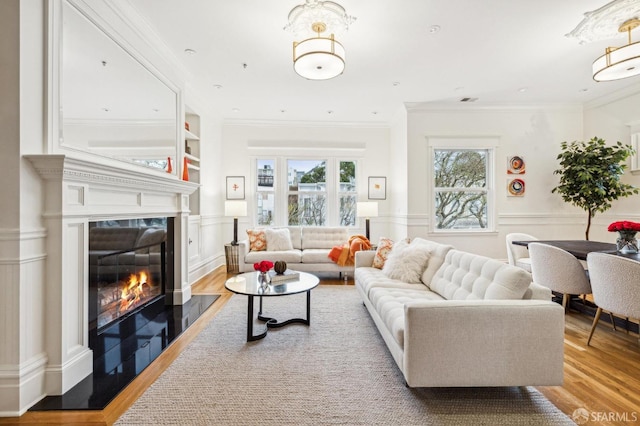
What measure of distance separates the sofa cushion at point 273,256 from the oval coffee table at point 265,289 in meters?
1.47

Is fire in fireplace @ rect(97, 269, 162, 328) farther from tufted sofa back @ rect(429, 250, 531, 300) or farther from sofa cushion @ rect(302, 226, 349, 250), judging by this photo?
tufted sofa back @ rect(429, 250, 531, 300)

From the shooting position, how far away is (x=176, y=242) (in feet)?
11.0

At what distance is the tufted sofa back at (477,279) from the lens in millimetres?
1764

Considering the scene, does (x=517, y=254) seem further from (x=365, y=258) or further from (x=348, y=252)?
(x=348, y=252)

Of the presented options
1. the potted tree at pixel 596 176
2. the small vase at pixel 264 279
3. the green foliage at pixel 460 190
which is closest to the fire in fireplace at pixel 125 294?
the small vase at pixel 264 279

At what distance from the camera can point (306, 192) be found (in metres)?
5.75

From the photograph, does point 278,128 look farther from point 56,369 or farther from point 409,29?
point 56,369

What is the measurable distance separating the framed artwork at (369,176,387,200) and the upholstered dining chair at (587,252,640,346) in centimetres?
363

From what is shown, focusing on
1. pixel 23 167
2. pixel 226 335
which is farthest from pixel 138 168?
pixel 226 335

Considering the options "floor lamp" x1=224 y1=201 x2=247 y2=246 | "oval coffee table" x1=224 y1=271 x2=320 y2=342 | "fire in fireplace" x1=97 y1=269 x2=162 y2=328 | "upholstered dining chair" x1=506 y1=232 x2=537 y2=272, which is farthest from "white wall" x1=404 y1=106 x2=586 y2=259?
"fire in fireplace" x1=97 y1=269 x2=162 y2=328

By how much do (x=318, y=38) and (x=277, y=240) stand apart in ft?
10.3

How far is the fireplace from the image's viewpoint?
2.16 m

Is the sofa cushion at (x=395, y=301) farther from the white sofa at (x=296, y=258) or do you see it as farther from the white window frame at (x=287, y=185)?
the white window frame at (x=287, y=185)

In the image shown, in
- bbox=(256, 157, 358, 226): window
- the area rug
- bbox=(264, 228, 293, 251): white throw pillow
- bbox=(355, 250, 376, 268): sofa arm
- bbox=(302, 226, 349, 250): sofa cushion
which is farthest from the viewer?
bbox=(256, 157, 358, 226): window
